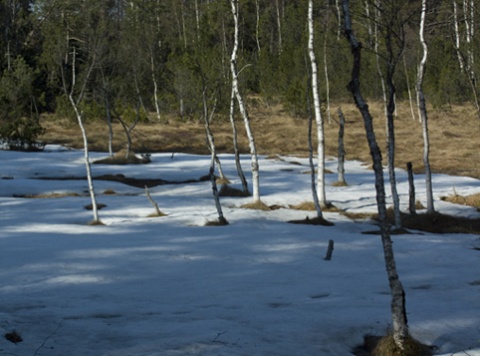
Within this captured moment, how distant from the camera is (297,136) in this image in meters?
48.7

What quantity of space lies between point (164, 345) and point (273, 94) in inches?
2112

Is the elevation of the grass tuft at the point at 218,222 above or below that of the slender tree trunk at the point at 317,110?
below

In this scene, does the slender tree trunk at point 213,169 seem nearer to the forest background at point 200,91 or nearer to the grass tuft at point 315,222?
the grass tuft at point 315,222

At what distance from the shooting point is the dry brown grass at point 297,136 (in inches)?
1608

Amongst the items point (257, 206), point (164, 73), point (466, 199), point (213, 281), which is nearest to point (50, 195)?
point (257, 206)

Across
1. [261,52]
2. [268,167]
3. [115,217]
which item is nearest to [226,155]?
[268,167]

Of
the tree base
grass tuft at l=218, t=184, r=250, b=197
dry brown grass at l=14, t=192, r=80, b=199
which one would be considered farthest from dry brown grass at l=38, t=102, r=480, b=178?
the tree base

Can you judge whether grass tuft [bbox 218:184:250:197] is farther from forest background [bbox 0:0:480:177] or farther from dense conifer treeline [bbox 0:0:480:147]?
dense conifer treeline [bbox 0:0:480:147]

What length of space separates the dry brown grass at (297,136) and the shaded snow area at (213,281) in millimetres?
16618

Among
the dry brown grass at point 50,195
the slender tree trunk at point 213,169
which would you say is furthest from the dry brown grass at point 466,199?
the dry brown grass at point 50,195

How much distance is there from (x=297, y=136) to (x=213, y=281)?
37.3 m

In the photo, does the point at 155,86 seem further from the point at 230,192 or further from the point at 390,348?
the point at 390,348

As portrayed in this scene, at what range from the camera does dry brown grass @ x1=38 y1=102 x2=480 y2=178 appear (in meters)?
40.8

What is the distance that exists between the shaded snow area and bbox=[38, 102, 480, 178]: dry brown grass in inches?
654
